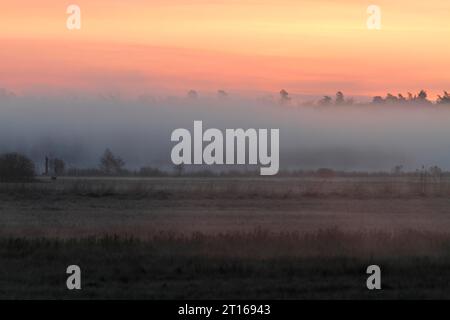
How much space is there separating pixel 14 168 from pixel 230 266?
230 feet

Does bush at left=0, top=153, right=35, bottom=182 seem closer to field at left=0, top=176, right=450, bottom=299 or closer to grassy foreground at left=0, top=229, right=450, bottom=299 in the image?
field at left=0, top=176, right=450, bottom=299

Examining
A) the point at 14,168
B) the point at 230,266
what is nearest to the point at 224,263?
the point at 230,266

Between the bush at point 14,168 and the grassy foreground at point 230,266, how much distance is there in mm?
63882

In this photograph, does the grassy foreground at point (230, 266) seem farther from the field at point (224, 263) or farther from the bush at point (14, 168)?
the bush at point (14, 168)

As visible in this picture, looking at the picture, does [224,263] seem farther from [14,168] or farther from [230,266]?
[14,168]

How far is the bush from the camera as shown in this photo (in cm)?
8169

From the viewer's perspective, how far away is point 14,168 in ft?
272

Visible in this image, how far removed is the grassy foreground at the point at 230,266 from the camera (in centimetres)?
1355

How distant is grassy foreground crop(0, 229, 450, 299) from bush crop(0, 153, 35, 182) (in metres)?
63.9

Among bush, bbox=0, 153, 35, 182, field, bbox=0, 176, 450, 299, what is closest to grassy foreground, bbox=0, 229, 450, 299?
field, bbox=0, 176, 450, 299

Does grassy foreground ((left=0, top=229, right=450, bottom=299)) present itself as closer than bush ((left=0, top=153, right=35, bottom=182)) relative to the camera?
Yes

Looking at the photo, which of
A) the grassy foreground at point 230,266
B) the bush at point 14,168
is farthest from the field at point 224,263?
the bush at point 14,168
